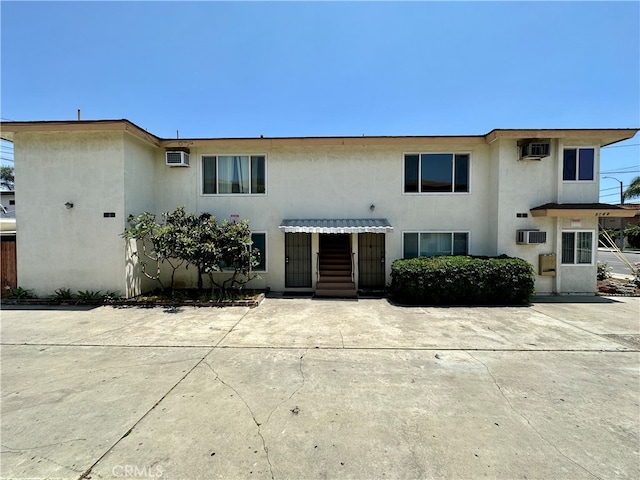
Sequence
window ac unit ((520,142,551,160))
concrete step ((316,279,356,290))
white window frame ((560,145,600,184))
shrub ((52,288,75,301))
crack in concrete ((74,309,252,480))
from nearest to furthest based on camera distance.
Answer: crack in concrete ((74,309,252,480)) < shrub ((52,288,75,301)) < window ac unit ((520,142,551,160)) < white window frame ((560,145,600,184)) < concrete step ((316,279,356,290))

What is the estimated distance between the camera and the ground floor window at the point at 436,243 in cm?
1190

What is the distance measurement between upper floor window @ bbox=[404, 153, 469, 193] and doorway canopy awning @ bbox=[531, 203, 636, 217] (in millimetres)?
2788

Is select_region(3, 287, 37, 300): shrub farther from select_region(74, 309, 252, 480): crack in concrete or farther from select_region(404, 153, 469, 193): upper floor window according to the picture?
select_region(404, 153, 469, 193): upper floor window

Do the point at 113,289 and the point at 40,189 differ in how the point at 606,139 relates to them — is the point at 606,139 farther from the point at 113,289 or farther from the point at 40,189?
the point at 40,189

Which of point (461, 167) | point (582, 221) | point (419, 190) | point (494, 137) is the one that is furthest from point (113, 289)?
point (582, 221)

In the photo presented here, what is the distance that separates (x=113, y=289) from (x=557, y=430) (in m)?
12.2

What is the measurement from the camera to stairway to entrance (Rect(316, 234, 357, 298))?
11.3m

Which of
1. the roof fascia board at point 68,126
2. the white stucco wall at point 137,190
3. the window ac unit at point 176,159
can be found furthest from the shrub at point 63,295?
the window ac unit at point 176,159

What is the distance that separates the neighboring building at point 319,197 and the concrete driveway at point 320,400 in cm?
376

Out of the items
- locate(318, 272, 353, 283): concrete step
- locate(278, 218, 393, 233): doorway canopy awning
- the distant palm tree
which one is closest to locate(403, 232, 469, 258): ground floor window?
locate(278, 218, 393, 233): doorway canopy awning

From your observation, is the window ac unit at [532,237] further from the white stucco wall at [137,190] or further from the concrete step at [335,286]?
the white stucco wall at [137,190]

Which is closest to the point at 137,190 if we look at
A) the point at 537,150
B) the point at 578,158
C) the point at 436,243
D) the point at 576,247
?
the point at 436,243

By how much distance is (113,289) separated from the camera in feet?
33.7

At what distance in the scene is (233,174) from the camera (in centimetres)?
1205
